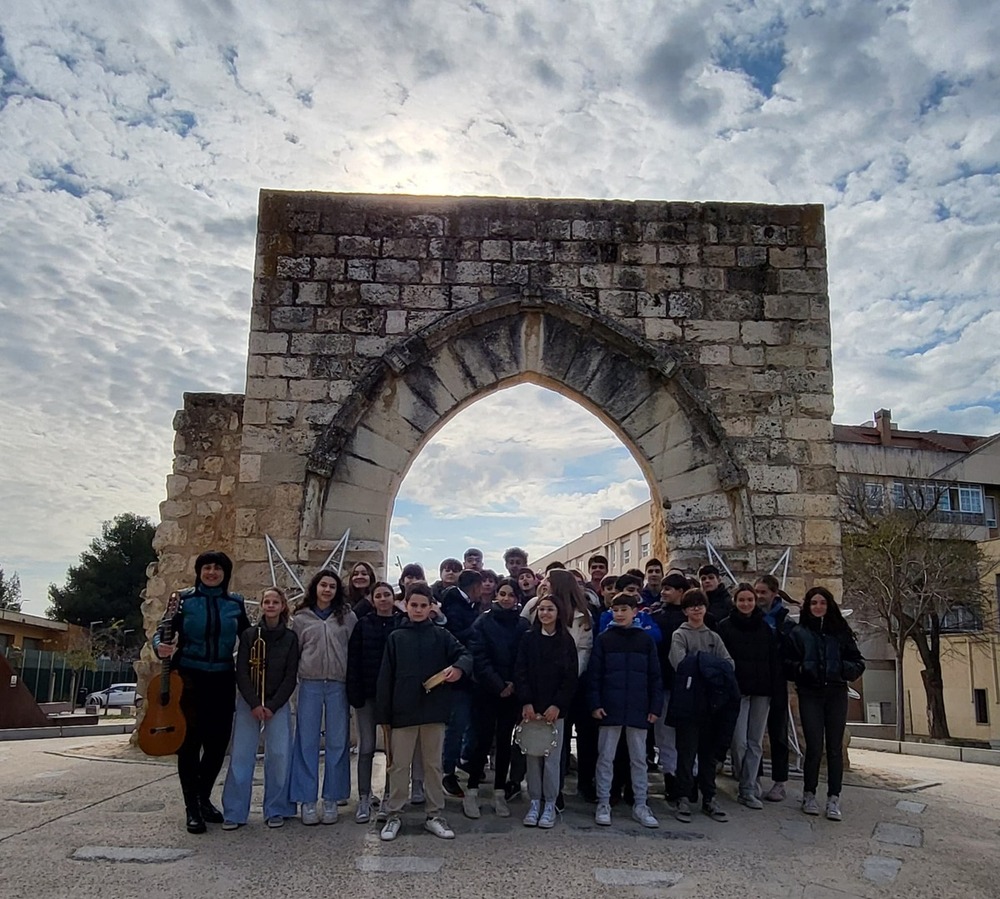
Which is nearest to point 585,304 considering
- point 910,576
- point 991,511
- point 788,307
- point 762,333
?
point 762,333

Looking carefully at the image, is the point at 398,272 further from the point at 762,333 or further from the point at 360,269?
the point at 762,333

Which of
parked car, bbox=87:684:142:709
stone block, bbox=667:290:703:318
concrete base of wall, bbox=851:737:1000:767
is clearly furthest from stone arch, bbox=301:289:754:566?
parked car, bbox=87:684:142:709

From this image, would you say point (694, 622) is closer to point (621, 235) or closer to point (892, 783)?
point (892, 783)

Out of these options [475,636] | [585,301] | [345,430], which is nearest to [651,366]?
[585,301]

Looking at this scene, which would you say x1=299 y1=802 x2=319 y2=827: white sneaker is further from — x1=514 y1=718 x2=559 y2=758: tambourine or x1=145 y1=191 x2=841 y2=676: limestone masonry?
x1=145 y1=191 x2=841 y2=676: limestone masonry

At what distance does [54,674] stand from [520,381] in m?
23.4

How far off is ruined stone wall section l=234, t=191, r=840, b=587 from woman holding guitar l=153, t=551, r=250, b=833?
2.55 meters

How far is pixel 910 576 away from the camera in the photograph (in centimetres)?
2006

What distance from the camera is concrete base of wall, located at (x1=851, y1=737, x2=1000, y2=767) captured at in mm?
12383

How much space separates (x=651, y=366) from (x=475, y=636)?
3.44m

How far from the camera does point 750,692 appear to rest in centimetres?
614

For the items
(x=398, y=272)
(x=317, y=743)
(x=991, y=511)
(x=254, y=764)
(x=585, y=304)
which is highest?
(x=991, y=511)

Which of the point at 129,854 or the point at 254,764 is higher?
the point at 254,764

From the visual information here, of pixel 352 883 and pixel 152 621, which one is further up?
pixel 152 621
